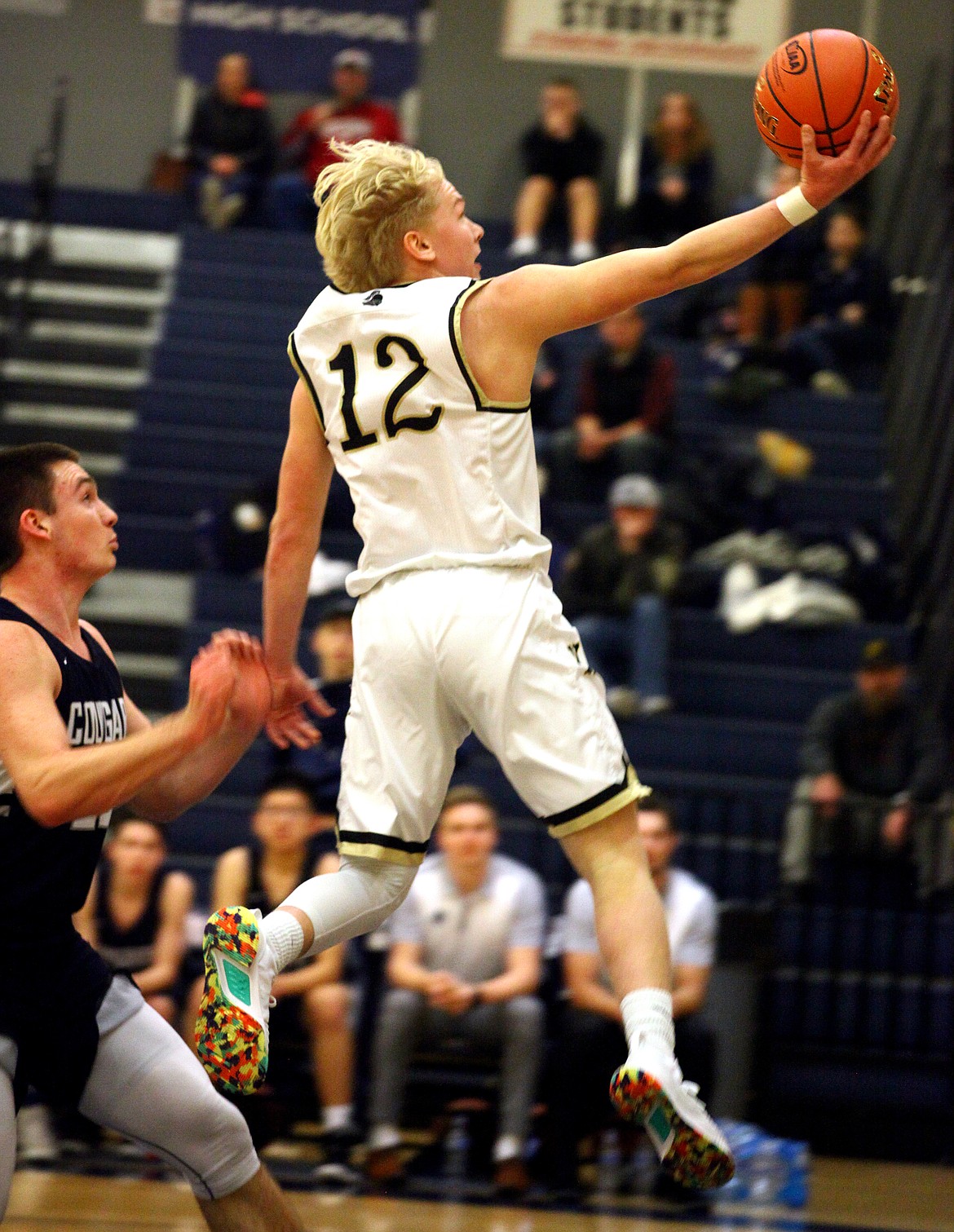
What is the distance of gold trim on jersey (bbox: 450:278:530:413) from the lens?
339 cm

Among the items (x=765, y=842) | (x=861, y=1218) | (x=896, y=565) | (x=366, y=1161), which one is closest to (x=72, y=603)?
(x=366, y=1161)

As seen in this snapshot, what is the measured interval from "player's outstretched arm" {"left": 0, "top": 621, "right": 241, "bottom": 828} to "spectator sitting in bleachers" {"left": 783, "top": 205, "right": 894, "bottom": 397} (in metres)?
7.46

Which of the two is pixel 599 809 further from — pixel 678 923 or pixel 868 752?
pixel 868 752

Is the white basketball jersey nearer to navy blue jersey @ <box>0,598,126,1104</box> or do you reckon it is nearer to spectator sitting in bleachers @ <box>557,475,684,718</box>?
navy blue jersey @ <box>0,598,126,1104</box>

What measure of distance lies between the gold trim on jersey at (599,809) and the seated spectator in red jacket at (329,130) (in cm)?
817

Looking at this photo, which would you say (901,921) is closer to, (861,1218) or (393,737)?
(861,1218)

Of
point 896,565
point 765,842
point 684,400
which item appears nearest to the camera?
point 765,842

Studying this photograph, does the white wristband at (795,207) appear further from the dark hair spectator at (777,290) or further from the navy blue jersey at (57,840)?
the dark hair spectator at (777,290)

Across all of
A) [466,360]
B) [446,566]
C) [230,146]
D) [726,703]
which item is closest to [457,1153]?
[726,703]

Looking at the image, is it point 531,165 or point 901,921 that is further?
point 531,165

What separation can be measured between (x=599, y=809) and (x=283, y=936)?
0.63 m

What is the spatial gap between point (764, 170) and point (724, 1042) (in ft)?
23.1

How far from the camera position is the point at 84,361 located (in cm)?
1089

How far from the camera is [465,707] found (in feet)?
11.3
